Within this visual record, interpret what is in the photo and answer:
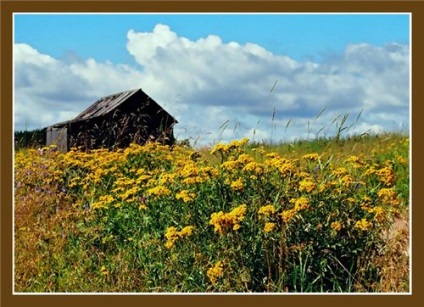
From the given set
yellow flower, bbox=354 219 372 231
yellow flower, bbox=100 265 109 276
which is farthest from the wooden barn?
yellow flower, bbox=354 219 372 231

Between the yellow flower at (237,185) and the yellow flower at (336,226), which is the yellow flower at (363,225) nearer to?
the yellow flower at (336,226)

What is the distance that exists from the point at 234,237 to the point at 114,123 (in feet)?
15.9

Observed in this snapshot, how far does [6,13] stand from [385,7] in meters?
2.42

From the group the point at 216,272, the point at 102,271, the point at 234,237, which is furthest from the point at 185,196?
the point at 102,271

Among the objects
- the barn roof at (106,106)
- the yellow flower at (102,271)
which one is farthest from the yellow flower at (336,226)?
the barn roof at (106,106)

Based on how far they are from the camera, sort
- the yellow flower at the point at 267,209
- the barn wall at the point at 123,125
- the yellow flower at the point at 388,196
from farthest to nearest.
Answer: the barn wall at the point at 123,125 → the yellow flower at the point at 388,196 → the yellow flower at the point at 267,209

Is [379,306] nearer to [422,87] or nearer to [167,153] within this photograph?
[422,87]

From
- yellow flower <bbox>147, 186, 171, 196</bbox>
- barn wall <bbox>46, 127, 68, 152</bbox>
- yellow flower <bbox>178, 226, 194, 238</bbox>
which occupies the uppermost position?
barn wall <bbox>46, 127, 68, 152</bbox>

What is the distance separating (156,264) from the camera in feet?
14.2

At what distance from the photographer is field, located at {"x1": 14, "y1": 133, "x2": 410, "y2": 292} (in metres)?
4.04

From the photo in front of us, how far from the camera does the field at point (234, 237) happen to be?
13.3 feet

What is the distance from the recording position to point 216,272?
383 centimetres

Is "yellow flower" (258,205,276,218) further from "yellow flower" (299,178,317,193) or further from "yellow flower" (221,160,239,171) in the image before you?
"yellow flower" (221,160,239,171)

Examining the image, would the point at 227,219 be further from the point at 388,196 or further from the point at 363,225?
the point at 388,196
